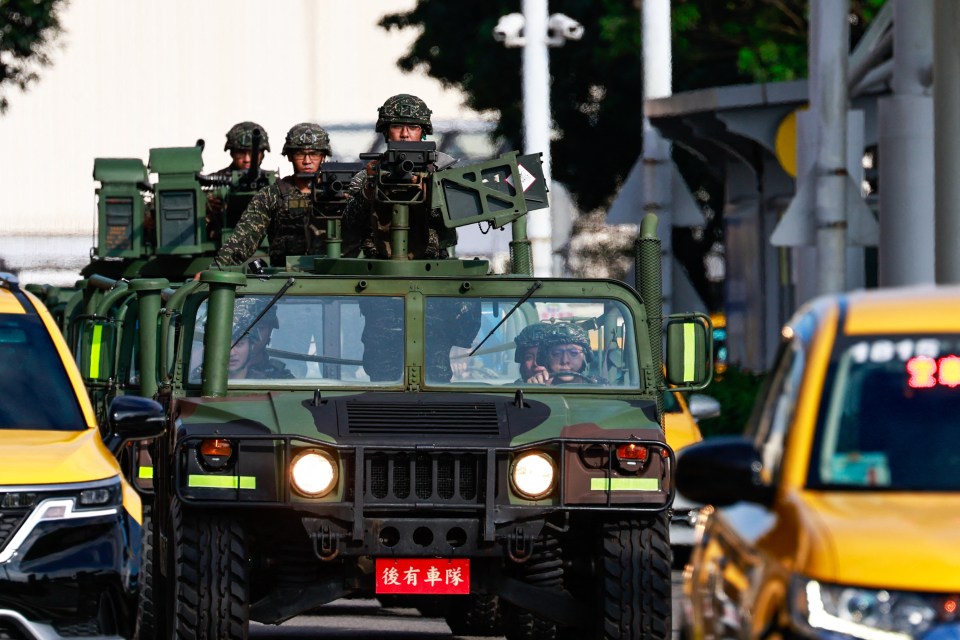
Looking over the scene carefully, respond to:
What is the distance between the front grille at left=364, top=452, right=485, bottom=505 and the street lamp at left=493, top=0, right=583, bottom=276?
54.7 feet

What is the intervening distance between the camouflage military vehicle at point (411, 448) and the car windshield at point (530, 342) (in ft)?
0.03

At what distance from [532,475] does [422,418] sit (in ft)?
1.79

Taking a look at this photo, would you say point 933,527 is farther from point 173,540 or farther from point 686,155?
point 686,155

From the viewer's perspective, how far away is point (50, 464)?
355 inches

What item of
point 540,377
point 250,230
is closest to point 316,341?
point 540,377

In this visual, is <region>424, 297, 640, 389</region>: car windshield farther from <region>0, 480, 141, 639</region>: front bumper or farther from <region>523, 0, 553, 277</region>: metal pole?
<region>523, 0, 553, 277</region>: metal pole

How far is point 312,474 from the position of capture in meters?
11.1

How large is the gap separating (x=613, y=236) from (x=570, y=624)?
5427 cm

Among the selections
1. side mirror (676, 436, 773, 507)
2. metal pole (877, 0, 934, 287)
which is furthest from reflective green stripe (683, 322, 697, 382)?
metal pole (877, 0, 934, 287)

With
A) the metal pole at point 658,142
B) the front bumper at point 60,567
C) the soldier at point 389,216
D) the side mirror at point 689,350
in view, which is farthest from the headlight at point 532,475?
the metal pole at point 658,142

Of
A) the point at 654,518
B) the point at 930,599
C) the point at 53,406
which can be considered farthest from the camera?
the point at 654,518

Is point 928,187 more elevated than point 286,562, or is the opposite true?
point 928,187

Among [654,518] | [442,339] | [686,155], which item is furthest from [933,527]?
[686,155]

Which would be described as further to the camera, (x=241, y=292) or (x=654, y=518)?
(x=241, y=292)
